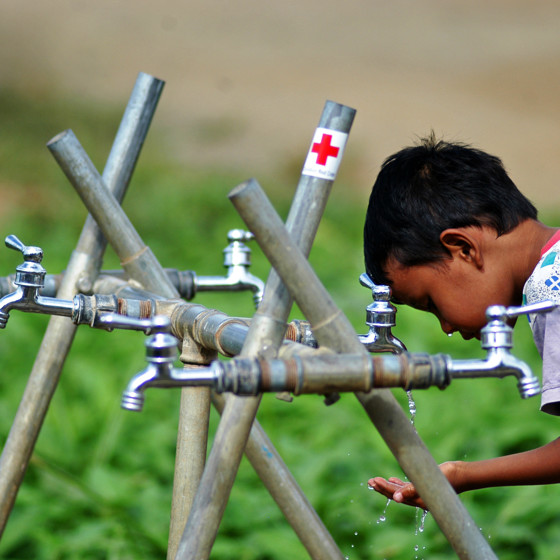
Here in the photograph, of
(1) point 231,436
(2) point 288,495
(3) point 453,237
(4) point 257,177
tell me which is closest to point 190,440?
(2) point 288,495

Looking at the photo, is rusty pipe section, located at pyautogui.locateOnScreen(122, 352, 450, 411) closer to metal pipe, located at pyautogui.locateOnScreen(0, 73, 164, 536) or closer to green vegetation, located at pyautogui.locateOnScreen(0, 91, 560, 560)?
metal pipe, located at pyautogui.locateOnScreen(0, 73, 164, 536)

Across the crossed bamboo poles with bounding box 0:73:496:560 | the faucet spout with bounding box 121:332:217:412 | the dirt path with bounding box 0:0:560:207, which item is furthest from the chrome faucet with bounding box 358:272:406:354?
the dirt path with bounding box 0:0:560:207

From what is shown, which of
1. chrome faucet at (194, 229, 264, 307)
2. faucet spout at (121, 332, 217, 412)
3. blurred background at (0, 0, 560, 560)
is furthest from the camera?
blurred background at (0, 0, 560, 560)

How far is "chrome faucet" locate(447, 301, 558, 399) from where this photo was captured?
1192mm

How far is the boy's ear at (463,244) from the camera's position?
161cm

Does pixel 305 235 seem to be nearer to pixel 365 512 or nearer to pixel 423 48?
pixel 365 512

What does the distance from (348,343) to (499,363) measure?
19 centimetres

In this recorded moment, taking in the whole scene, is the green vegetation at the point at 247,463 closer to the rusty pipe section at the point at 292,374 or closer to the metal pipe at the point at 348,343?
the metal pipe at the point at 348,343

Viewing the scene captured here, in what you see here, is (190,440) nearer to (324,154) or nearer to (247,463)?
(324,154)

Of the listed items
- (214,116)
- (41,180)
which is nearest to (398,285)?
(41,180)

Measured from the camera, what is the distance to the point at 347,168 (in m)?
8.52

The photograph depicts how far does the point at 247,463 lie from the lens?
324 centimetres

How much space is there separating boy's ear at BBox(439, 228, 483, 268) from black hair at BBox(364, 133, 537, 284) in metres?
0.01

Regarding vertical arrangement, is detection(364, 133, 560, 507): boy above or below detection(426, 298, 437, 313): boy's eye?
above
